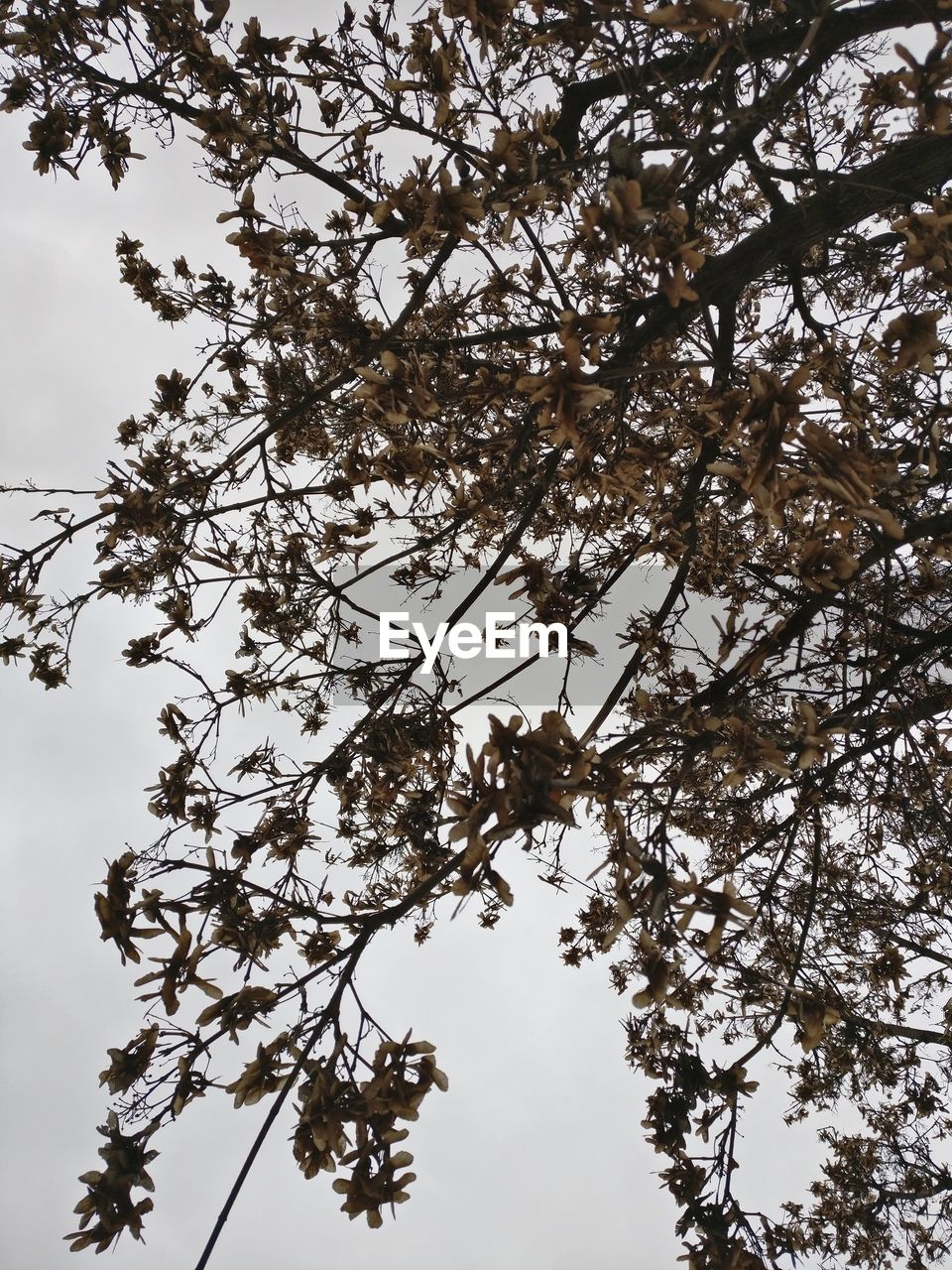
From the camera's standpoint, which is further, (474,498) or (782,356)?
(782,356)

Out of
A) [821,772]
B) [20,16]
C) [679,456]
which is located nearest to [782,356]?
[679,456]

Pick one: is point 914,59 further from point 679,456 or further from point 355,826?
point 355,826

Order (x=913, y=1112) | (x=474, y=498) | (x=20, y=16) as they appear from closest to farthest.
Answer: (x=20, y=16) < (x=474, y=498) < (x=913, y=1112)

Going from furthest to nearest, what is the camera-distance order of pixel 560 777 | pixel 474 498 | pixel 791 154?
1. pixel 791 154
2. pixel 474 498
3. pixel 560 777

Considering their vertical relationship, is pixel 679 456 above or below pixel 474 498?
above

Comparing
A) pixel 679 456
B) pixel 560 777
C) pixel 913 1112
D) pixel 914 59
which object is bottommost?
pixel 913 1112

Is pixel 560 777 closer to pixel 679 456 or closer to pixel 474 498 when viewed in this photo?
pixel 474 498

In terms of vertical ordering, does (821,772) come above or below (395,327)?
below

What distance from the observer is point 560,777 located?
5.50 ft

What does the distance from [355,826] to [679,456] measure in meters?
2.62

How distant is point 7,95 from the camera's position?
9.57ft

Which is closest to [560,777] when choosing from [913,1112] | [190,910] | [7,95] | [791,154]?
[190,910]

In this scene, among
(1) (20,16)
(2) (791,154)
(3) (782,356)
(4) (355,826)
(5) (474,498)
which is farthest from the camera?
(2) (791,154)

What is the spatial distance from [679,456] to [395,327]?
232 cm
